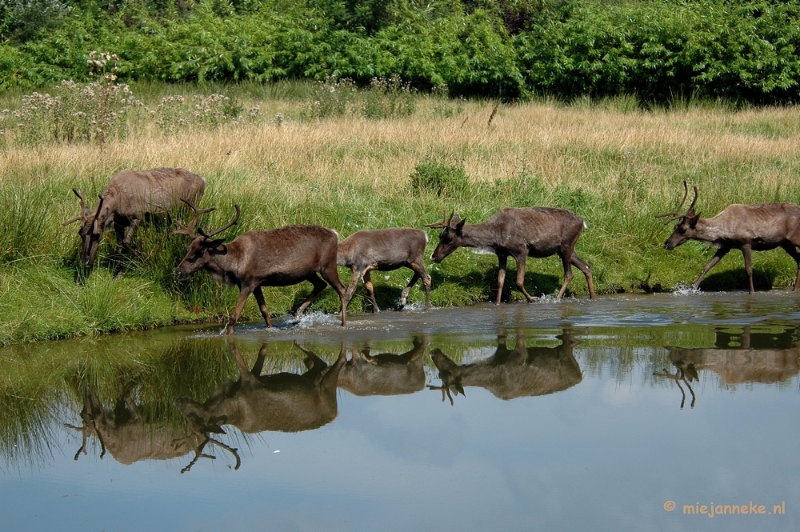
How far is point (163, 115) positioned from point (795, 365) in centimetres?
1429

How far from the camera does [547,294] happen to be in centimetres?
1559

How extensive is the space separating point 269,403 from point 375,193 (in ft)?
26.3

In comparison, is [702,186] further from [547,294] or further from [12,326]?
[12,326]

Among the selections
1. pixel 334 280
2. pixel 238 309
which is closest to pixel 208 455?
pixel 238 309

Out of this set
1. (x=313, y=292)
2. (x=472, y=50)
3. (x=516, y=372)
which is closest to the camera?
(x=516, y=372)

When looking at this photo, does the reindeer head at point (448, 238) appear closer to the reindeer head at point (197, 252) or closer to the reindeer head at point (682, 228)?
the reindeer head at point (682, 228)

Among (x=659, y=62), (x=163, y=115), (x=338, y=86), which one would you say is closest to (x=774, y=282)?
(x=163, y=115)

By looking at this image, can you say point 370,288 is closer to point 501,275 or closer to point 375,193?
point 501,275

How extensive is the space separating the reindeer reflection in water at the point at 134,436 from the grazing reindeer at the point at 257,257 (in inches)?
117

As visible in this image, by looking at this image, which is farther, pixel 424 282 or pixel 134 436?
pixel 424 282

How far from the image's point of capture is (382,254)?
1399cm

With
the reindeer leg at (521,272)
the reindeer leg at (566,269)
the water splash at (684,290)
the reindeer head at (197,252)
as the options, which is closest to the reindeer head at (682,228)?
the water splash at (684,290)

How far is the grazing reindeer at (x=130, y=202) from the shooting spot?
13.6 m

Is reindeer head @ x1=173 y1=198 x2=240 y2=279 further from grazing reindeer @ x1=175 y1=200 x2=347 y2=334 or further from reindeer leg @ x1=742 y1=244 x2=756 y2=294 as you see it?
reindeer leg @ x1=742 y1=244 x2=756 y2=294
